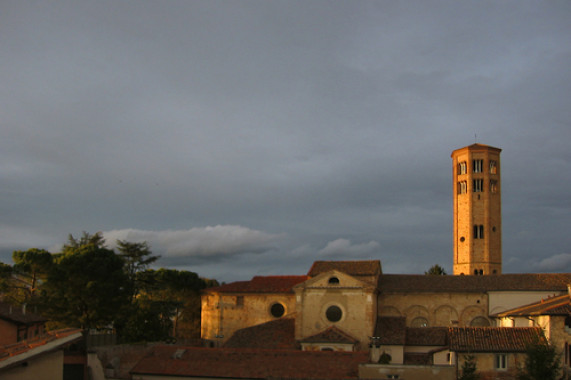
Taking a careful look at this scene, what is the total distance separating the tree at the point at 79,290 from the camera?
45.7 metres

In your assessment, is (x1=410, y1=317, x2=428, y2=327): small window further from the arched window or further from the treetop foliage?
the treetop foliage

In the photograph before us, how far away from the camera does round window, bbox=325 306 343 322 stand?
5006cm

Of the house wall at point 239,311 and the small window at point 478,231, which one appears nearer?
the house wall at point 239,311

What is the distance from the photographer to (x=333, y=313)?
50.3 meters

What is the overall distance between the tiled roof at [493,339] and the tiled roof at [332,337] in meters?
9.15

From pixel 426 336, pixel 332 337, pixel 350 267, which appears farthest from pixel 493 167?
pixel 332 337

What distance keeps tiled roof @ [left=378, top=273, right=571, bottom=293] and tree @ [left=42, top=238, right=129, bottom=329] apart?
23.8 metres

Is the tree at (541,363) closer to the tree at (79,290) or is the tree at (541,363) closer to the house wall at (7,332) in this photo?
the tree at (79,290)

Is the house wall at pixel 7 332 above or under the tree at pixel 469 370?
above

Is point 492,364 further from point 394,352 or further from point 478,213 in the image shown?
point 478,213

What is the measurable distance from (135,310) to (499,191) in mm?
51562

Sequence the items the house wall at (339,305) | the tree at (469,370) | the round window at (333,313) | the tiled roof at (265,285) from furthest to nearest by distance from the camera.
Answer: the tiled roof at (265,285)
the round window at (333,313)
the house wall at (339,305)
the tree at (469,370)

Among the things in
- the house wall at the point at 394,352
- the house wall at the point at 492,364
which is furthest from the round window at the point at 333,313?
the house wall at the point at 492,364

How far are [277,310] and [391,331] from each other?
1301 cm
